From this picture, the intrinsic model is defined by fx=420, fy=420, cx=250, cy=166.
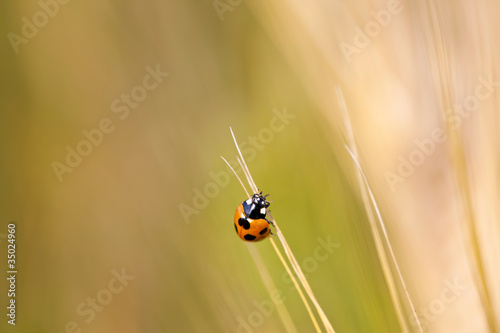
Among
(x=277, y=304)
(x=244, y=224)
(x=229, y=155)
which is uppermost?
(x=229, y=155)

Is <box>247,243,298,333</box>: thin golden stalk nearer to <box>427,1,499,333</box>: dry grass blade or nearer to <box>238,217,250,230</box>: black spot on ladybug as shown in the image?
<box>238,217,250,230</box>: black spot on ladybug

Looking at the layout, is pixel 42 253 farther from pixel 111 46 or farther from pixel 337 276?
pixel 337 276

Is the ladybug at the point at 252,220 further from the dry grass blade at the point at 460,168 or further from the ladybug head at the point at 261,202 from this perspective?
the dry grass blade at the point at 460,168

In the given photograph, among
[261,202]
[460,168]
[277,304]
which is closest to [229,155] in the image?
[261,202]

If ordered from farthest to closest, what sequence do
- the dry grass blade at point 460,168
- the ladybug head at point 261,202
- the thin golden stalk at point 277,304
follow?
the ladybug head at point 261,202 < the thin golden stalk at point 277,304 < the dry grass blade at point 460,168

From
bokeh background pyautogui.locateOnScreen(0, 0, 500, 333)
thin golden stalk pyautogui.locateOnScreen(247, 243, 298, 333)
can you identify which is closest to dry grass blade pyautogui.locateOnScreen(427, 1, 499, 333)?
bokeh background pyautogui.locateOnScreen(0, 0, 500, 333)

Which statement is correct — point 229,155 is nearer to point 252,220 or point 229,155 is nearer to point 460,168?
point 252,220

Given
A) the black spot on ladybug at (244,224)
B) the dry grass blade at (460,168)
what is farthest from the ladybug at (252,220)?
the dry grass blade at (460,168)
